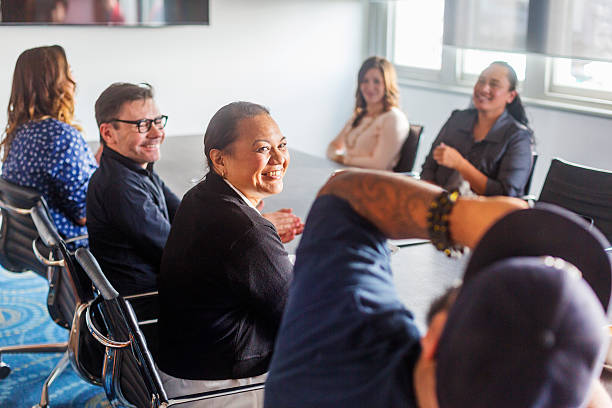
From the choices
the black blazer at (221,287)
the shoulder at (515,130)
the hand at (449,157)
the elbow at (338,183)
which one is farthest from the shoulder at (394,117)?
the elbow at (338,183)

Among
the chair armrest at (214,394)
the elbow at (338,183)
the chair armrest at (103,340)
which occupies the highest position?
the elbow at (338,183)

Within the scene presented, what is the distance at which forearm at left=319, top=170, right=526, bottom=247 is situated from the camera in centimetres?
79

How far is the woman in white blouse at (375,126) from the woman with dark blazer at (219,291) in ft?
6.89

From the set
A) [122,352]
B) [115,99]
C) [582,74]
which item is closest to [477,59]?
[582,74]

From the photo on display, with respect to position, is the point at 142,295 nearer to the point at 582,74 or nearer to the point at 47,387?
the point at 47,387

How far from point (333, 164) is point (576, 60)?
188 cm

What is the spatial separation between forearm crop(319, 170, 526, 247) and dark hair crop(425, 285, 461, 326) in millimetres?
78

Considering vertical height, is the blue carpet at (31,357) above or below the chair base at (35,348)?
below

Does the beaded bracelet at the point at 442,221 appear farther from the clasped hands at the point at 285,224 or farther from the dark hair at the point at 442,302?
the clasped hands at the point at 285,224

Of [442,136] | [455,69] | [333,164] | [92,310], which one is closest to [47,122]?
[92,310]

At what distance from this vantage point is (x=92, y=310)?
6.30ft

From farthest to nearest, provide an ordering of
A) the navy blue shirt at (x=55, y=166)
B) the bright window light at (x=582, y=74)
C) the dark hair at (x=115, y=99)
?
the bright window light at (x=582, y=74)
the navy blue shirt at (x=55, y=166)
the dark hair at (x=115, y=99)

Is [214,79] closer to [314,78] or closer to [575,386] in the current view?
[314,78]

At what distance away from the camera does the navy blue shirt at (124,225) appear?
2.28 meters
